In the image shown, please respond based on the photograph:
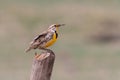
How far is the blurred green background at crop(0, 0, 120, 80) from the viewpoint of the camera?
664 inches

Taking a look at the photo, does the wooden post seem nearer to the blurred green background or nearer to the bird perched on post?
the bird perched on post

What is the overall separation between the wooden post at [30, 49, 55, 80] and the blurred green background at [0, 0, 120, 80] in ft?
24.7

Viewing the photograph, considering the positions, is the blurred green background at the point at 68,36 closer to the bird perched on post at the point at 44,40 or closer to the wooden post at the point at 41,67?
the bird perched on post at the point at 44,40

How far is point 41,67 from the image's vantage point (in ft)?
23.5

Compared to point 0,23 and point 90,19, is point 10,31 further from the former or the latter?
point 90,19

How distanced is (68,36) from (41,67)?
551 inches

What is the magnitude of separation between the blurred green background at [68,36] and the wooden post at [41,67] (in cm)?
754

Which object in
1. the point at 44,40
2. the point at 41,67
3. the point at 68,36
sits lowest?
the point at 68,36

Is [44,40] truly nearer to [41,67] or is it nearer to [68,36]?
[41,67]

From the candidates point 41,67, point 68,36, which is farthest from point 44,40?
point 68,36

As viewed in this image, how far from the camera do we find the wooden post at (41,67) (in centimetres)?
712

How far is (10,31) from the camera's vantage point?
21.6 m

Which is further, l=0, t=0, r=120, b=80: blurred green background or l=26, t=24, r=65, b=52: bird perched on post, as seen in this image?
l=0, t=0, r=120, b=80: blurred green background

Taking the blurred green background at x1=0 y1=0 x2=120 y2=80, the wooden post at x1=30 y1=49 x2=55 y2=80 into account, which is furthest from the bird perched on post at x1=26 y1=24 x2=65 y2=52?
the blurred green background at x1=0 y1=0 x2=120 y2=80
